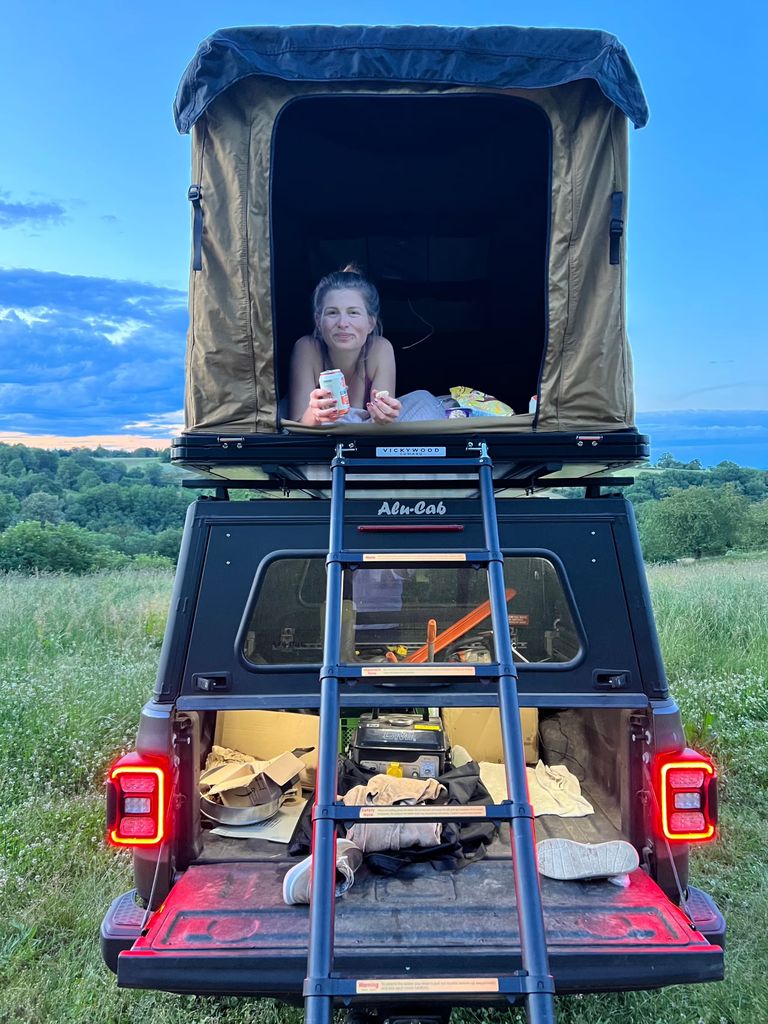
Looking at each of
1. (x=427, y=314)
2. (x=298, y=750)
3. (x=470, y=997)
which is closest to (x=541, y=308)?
(x=427, y=314)

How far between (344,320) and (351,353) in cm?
17

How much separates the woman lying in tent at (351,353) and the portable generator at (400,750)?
141 centimetres

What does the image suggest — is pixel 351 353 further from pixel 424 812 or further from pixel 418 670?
pixel 424 812

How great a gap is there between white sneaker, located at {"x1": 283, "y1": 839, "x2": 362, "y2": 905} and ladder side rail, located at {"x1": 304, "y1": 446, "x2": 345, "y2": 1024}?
14.6 inches

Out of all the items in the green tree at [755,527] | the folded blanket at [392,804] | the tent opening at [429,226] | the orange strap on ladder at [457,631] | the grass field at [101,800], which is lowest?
the grass field at [101,800]

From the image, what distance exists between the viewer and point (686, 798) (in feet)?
8.72

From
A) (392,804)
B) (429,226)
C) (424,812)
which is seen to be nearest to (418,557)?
(424,812)

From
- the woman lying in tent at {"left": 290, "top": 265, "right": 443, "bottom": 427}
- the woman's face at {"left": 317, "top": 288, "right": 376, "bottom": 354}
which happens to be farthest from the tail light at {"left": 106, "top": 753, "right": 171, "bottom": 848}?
the woman's face at {"left": 317, "top": 288, "right": 376, "bottom": 354}

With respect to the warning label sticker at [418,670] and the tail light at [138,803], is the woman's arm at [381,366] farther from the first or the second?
the tail light at [138,803]

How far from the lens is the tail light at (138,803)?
263 cm

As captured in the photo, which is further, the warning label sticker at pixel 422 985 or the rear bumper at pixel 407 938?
the rear bumper at pixel 407 938

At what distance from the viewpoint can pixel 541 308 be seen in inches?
194

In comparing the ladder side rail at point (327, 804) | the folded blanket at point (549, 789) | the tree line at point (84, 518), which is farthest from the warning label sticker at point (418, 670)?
the tree line at point (84, 518)

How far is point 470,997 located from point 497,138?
3.79 meters
